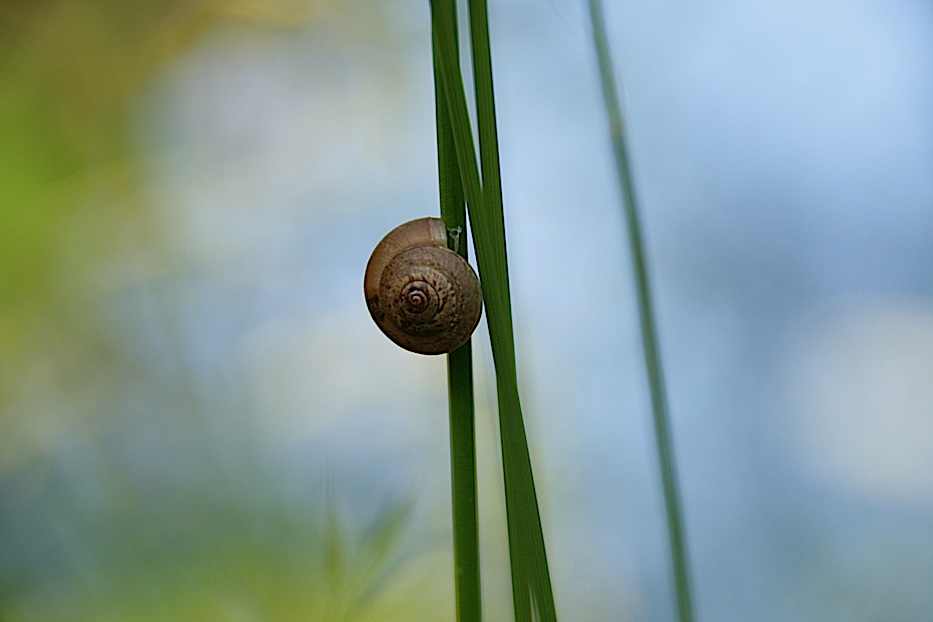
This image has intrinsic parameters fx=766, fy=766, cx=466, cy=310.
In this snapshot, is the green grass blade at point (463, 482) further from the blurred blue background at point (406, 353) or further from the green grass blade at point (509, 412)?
the blurred blue background at point (406, 353)

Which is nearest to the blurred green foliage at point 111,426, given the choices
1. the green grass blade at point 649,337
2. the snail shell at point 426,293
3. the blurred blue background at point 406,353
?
the blurred blue background at point 406,353

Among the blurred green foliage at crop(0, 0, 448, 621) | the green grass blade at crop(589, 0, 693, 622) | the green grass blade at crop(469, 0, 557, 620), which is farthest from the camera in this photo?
the blurred green foliage at crop(0, 0, 448, 621)

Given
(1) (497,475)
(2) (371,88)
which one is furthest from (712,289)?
(2) (371,88)

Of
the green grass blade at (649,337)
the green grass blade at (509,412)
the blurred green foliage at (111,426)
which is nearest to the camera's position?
the green grass blade at (509,412)

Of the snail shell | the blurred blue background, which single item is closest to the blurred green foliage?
the blurred blue background

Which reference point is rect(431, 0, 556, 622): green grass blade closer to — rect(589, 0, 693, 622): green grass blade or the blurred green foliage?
rect(589, 0, 693, 622): green grass blade

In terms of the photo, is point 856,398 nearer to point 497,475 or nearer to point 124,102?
point 497,475
